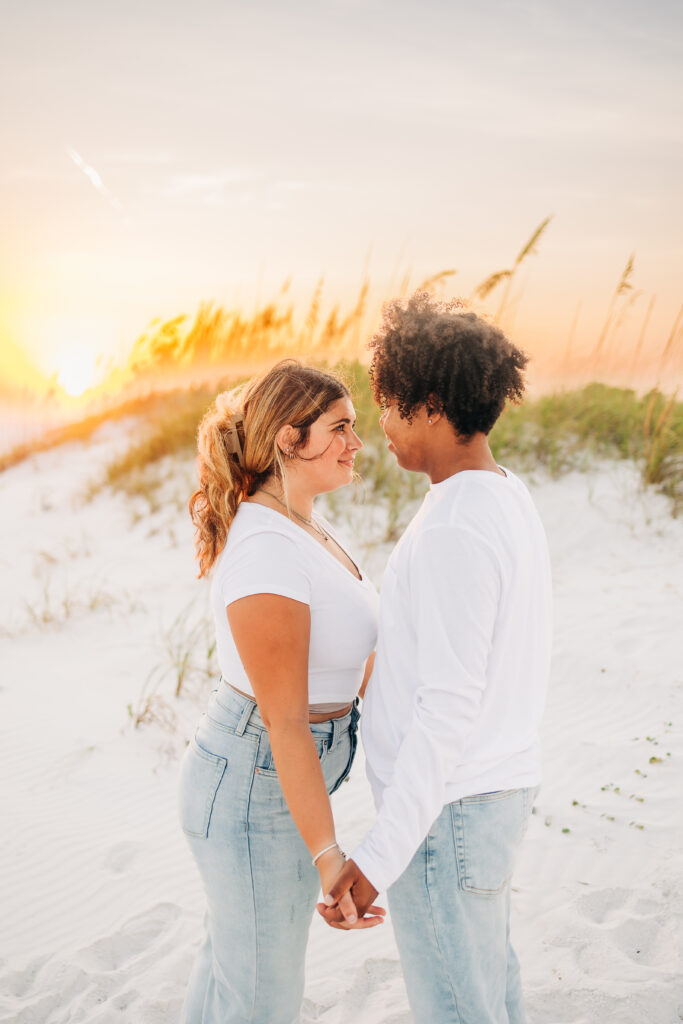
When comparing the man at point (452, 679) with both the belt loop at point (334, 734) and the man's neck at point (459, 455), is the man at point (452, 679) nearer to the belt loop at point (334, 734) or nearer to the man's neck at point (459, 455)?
the man's neck at point (459, 455)

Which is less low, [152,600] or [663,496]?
[663,496]

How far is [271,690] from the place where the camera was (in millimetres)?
1608

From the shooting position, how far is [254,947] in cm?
176

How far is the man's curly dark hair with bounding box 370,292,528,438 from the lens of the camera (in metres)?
1.53

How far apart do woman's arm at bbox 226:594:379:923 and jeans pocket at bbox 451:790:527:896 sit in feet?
0.92

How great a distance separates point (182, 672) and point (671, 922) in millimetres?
3031

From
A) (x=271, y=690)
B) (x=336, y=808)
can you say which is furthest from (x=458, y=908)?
(x=336, y=808)

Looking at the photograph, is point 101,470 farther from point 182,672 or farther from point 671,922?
point 671,922

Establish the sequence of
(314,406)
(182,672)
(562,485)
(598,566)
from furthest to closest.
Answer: (562,485), (598,566), (182,672), (314,406)

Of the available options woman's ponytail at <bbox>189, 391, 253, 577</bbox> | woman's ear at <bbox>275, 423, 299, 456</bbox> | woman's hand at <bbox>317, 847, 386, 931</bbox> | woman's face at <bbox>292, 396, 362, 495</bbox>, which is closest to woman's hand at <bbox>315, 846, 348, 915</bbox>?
woman's hand at <bbox>317, 847, 386, 931</bbox>

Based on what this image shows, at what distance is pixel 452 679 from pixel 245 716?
567 mm

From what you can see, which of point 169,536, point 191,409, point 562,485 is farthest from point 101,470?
point 562,485

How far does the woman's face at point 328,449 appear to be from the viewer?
1.93 metres

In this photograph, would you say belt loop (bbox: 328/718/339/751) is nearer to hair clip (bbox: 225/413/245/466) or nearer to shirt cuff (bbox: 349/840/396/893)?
shirt cuff (bbox: 349/840/396/893)
